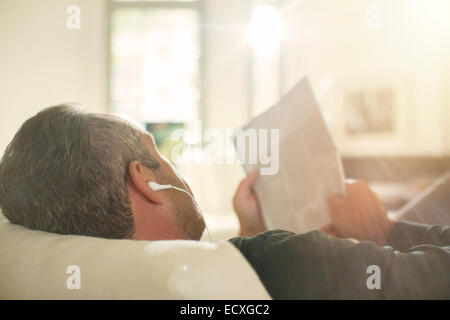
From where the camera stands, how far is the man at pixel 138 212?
0.48 meters

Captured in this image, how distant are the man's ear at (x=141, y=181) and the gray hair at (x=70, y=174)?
1 cm

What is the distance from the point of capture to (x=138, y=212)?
23.6 inches

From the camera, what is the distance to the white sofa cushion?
1.30 ft

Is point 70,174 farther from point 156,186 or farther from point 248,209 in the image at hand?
point 248,209

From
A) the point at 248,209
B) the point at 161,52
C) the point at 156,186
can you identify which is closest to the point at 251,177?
the point at 248,209

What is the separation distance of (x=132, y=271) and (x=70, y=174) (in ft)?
0.69

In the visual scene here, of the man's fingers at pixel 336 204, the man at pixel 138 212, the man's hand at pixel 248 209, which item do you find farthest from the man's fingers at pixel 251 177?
the man at pixel 138 212

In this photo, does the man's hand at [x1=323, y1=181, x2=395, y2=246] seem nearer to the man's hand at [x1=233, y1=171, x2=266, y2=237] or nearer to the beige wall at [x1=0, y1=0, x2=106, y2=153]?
the man's hand at [x1=233, y1=171, x2=266, y2=237]

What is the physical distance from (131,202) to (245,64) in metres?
3.26

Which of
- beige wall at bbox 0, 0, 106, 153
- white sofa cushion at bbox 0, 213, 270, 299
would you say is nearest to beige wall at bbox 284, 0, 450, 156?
beige wall at bbox 0, 0, 106, 153

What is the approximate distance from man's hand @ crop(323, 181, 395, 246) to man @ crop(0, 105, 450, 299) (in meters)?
0.42
